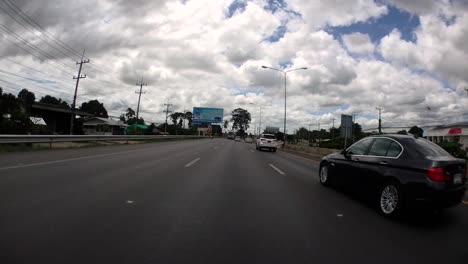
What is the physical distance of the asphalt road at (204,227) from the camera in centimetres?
362

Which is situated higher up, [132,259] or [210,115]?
[210,115]

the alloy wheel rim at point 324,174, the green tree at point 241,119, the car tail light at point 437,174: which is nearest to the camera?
the car tail light at point 437,174

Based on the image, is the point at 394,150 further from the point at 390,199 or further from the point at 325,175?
the point at 325,175

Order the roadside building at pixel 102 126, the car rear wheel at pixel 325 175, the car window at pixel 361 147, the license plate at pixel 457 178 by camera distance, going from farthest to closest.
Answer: the roadside building at pixel 102 126, the car rear wheel at pixel 325 175, the car window at pixel 361 147, the license plate at pixel 457 178

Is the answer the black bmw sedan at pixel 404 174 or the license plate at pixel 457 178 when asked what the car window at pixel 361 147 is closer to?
the black bmw sedan at pixel 404 174

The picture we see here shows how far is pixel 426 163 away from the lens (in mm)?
5180

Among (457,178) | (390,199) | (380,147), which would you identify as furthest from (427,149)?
(390,199)

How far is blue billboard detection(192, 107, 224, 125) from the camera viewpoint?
235 feet

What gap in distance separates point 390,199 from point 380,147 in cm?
124

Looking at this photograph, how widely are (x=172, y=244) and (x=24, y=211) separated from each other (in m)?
2.69

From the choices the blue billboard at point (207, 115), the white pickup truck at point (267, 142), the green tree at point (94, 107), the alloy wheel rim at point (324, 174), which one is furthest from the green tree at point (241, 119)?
the alloy wheel rim at point (324, 174)

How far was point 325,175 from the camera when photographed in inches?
339

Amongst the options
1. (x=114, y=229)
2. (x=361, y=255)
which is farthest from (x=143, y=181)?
(x=361, y=255)

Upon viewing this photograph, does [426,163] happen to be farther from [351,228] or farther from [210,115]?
[210,115]
